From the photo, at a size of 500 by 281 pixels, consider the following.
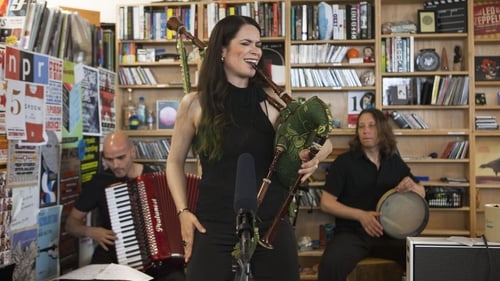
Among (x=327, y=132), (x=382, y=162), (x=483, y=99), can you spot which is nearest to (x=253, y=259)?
(x=327, y=132)

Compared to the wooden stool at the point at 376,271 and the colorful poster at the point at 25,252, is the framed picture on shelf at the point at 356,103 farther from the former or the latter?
the colorful poster at the point at 25,252

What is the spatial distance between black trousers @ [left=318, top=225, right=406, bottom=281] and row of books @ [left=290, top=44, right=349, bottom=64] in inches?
58.7

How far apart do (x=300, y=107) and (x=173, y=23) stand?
139 cm

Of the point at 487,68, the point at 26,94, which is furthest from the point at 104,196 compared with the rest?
the point at 487,68

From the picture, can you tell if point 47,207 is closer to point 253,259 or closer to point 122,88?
point 122,88

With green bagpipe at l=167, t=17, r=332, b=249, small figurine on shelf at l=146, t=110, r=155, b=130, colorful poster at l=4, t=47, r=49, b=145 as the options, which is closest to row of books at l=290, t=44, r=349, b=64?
small figurine on shelf at l=146, t=110, r=155, b=130

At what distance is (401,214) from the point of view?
3.43 m

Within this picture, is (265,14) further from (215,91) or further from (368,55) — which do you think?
(215,91)

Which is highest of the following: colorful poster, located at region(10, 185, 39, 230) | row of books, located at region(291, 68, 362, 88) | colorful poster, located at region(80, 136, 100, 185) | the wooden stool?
row of books, located at region(291, 68, 362, 88)

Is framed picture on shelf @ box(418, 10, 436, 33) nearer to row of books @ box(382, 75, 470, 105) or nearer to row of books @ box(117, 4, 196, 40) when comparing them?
row of books @ box(382, 75, 470, 105)

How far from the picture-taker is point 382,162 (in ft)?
12.0

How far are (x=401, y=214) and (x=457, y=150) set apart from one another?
130 centimetres

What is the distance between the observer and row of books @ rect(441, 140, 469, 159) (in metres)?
4.45

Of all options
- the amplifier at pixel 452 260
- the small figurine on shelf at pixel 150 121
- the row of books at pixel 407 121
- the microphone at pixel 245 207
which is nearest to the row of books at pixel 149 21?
the small figurine on shelf at pixel 150 121
